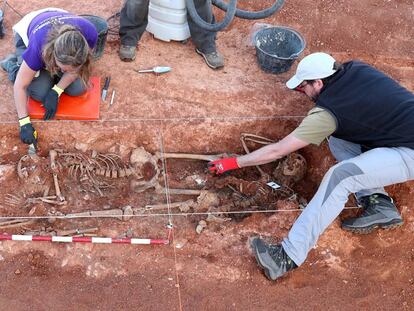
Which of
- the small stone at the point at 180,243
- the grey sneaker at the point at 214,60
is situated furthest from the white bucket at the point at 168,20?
the small stone at the point at 180,243

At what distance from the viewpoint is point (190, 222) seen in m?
4.75

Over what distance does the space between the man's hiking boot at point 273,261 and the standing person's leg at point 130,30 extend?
2.86 m

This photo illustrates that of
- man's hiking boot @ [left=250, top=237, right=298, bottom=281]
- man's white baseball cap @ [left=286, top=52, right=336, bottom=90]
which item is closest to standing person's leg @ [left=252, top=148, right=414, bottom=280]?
man's hiking boot @ [left=250, top=237, right=298, bottom=281]

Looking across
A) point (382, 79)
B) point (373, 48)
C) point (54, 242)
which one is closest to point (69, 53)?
point (54, 242)

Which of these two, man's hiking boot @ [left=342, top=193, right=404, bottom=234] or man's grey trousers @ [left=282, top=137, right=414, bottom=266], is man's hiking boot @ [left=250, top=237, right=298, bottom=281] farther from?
man's hiking boot @ [left=342, top=193, right=404, bottom=234]

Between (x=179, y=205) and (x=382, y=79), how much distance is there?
2.29m

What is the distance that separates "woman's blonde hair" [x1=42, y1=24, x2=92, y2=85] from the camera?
4.11m

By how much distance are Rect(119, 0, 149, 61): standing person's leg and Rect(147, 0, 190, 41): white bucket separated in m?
0.21

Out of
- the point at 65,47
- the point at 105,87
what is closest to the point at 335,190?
the point at 65,47

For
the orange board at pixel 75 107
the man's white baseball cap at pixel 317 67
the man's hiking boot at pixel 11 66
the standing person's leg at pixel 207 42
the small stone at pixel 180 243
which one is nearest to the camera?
the man's white baseball cap at pixel 317 67

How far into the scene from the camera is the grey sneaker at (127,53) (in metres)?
5.69

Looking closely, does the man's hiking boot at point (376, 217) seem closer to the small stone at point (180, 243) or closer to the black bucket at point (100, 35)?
the small stone at point (180, 243)

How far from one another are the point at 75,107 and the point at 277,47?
2646 millimetres

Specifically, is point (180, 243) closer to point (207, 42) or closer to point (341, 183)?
point (341, 183)
